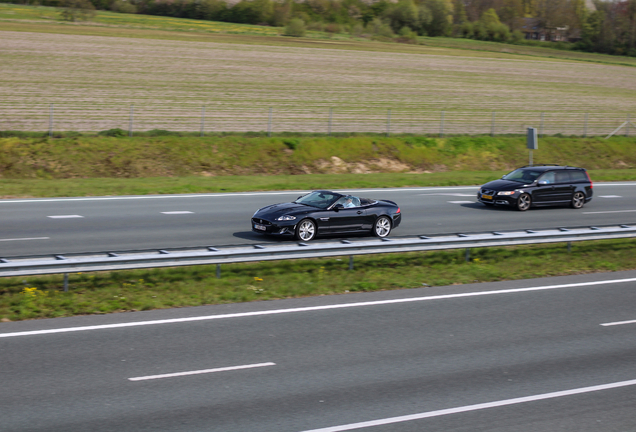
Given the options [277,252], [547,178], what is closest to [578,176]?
[547,178]

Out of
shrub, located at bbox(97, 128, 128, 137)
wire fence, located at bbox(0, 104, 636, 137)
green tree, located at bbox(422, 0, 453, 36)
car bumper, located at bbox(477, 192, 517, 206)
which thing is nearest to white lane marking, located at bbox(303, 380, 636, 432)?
car bumper, located at bbox(477, 192, 517, 206)

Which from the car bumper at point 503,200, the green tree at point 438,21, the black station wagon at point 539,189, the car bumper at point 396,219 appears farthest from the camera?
the green tree at point 438,21

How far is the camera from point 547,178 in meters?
23.6

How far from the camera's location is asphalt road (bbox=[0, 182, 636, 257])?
50.0 ft

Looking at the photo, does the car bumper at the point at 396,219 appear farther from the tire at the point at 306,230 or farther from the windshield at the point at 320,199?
the tire at the point at 306,230

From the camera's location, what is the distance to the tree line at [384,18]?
8669 cm

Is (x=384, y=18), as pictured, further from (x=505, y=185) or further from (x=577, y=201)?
(x=505, y=185)

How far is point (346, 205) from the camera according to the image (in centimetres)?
1673

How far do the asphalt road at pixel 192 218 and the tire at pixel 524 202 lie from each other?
253 millimetres

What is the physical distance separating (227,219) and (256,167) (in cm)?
1239

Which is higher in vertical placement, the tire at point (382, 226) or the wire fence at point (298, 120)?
the wire fence at point (298, 120)

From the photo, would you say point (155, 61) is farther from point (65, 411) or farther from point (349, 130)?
point (65, 411)

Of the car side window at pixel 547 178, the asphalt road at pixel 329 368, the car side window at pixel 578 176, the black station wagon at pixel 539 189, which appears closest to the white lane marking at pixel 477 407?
the asphalt road at pixel 329 368

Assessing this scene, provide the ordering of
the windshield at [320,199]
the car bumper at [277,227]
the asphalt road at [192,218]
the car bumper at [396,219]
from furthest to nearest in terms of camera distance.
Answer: the car bumper at [396,219], the windshield at [320,199], the car bumper at [277,227], the asphalt road at [192,218]
